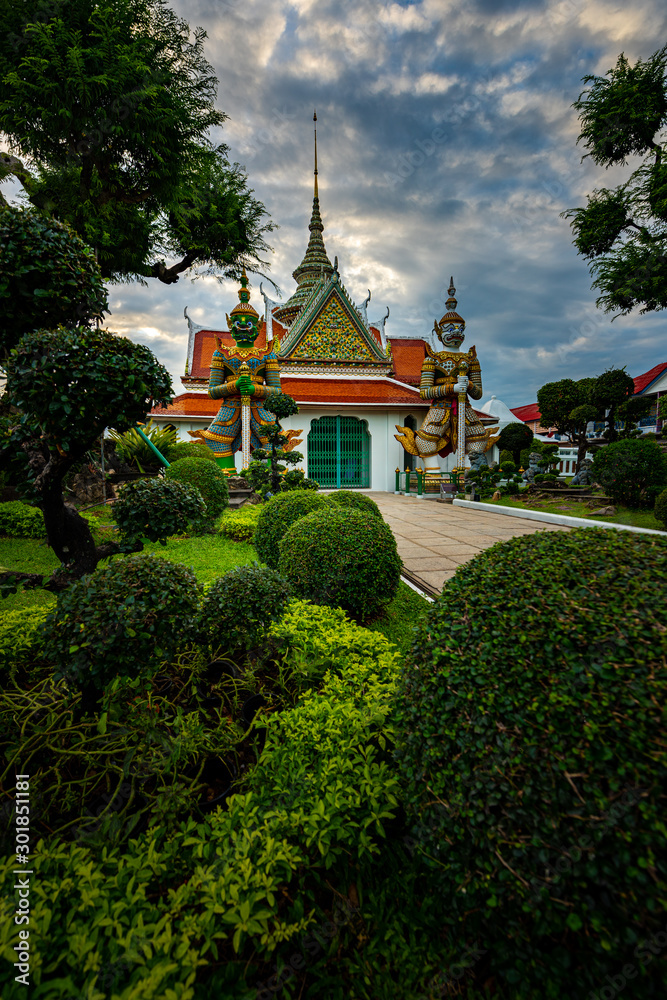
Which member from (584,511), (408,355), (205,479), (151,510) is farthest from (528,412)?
(151,510)

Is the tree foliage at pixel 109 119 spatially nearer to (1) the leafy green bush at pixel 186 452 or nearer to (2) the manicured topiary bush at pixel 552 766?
(1) the leafy green bush at pixel 186 452

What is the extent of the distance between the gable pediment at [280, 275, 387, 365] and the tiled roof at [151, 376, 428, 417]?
883mm

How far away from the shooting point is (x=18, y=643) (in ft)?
9.11

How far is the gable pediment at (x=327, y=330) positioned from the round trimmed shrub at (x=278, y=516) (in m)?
11.4

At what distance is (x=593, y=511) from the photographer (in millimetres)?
8898

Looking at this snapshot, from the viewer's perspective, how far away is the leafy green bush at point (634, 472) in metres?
8.47

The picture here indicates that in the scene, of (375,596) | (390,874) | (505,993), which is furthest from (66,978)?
(375,596)

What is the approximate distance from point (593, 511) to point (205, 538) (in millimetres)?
7833

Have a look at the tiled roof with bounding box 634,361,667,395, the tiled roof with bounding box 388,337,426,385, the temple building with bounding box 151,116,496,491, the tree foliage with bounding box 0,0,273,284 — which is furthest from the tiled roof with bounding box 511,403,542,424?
the tree foliage with bounding box 0,0,273,284

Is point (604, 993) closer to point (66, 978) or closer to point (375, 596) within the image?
point (66, 978)

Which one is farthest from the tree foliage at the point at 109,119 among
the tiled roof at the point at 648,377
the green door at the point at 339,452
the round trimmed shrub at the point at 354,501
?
the tiled roof at the point at 648,377

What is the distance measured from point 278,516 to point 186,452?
6.47 metres

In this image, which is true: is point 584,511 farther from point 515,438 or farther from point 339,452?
point 339,452

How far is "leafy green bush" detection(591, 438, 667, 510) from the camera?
847 centimetres
